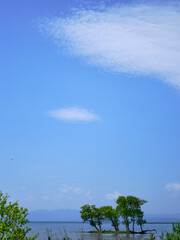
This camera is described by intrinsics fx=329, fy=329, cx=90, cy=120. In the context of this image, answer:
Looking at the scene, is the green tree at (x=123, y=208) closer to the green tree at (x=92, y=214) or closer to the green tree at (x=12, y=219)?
the green tree at (x=92, y=214)

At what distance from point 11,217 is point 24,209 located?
4.36 feet

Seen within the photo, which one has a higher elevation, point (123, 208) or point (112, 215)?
point (123, 208)

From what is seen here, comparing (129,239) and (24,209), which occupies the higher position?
(24,209)

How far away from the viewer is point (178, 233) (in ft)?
111

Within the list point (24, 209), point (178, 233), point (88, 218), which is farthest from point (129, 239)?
point (24, 209)

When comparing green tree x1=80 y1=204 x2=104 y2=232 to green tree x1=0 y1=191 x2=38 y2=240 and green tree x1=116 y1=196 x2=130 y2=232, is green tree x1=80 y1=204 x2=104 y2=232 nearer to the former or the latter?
green tree x1=116 y1=196 x2=130 y2=232

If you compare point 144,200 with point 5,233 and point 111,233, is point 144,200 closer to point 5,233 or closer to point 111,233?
point 111,233

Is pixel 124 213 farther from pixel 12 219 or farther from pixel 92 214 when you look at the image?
pixel 12 219

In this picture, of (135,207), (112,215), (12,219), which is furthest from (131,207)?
(12,219)

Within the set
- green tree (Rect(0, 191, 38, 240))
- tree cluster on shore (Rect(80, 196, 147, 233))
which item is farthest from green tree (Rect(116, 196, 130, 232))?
green tree (Rect(0, 191, 38, 240))

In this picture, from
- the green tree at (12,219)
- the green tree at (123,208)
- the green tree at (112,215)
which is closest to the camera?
the green tree at (12,219)

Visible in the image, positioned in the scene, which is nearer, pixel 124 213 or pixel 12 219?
pixel 12 219

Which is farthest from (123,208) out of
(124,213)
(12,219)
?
(12,219)

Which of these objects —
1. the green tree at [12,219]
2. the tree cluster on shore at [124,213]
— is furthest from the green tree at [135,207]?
the green tree at [12,219]
